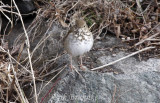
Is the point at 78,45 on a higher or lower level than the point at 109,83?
higher

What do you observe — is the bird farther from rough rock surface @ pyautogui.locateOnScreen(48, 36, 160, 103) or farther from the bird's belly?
rough rock surface @ pyautogui.locateOnScreen(48, 36, 160, 103)

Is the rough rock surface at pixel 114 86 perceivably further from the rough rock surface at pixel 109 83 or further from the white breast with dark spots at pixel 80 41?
the white breast with dark spots at pixel 80 41

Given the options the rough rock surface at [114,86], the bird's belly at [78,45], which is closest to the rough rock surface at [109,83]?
the rough rock surface at [114,86]

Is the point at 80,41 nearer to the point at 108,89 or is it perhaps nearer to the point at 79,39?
the point at 79,39

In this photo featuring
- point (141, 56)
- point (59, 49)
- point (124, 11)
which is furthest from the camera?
Answer: point (124, 11)

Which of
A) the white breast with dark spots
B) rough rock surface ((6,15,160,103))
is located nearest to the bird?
the white breast with dark spots

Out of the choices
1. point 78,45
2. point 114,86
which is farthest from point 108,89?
point 78,45

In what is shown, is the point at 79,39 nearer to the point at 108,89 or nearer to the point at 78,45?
the point at 78,45

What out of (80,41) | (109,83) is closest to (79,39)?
(80,41)

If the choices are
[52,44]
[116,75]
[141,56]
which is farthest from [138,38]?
[52,44]

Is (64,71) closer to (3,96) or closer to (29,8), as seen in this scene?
(3,96)

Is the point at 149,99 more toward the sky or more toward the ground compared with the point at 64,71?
more toward the ground
